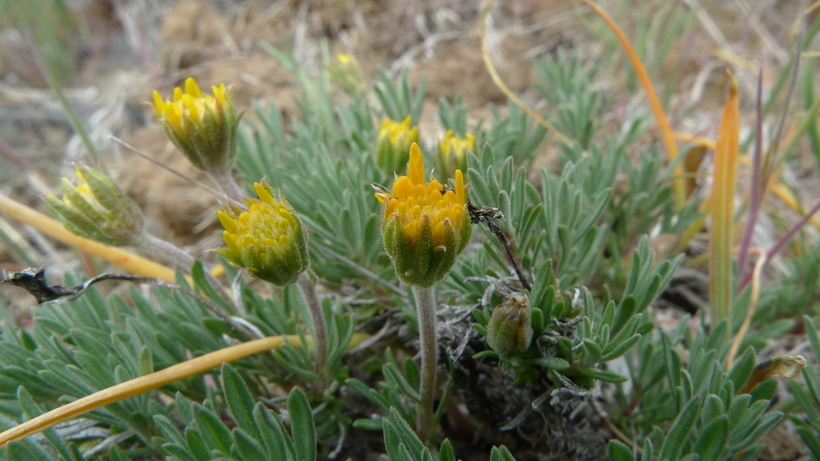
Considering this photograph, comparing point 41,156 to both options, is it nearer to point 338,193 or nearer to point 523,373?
point 338,193

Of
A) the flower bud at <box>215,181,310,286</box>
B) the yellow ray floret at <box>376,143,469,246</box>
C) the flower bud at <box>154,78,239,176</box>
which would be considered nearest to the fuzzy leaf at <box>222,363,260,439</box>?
the flower bud at <box>215,181,310,286</box>

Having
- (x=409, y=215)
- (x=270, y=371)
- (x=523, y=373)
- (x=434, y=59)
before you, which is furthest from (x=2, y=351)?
(x=434, y=59)

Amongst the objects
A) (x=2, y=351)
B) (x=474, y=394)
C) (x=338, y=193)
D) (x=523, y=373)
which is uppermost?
(x=338, y=193)

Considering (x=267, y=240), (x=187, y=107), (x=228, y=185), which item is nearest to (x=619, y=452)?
(x=267, y=240)

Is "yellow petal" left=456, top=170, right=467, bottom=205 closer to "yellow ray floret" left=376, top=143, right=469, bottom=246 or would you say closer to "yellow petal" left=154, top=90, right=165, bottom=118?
"yellow ray floret" left=376, top=143, right=469, bottom=246

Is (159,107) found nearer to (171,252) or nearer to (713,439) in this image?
(171,252)
